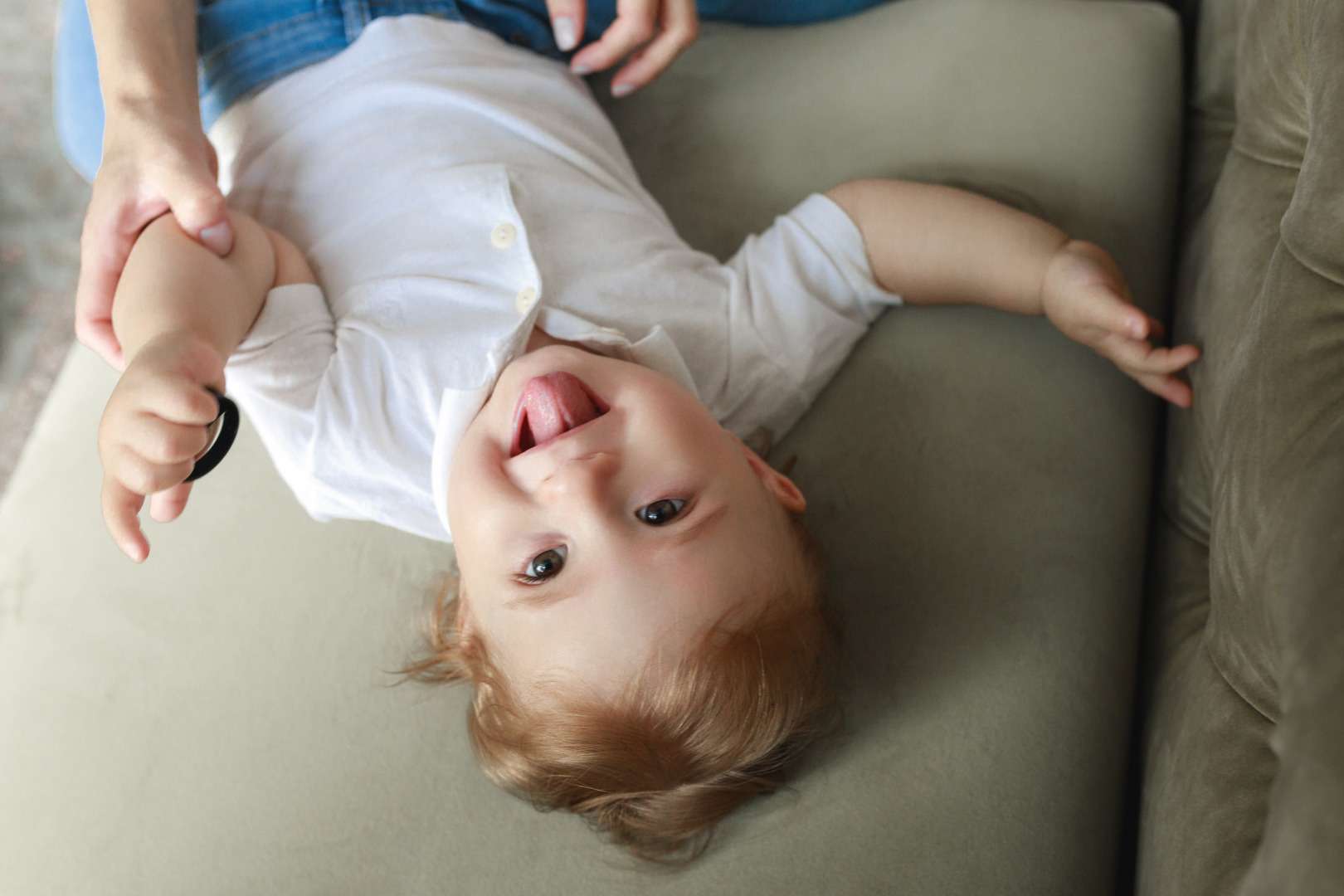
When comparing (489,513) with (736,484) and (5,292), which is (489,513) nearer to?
(736,484)

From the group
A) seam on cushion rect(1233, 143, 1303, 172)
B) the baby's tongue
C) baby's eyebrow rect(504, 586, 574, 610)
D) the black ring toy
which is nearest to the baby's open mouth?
the baby's tongue

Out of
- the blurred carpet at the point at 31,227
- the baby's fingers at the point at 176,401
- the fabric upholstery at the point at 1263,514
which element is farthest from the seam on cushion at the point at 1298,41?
the blurred carpet at the point at 31,227

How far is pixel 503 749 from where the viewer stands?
0.79m

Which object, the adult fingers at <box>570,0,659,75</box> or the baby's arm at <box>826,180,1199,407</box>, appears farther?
the adult fingers at <box>570,0,659,75</box>

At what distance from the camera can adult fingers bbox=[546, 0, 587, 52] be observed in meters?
1.02

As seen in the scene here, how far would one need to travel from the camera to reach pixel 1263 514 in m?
0.54

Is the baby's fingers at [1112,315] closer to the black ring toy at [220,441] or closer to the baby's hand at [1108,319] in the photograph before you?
the baby's hand at [1108,319]

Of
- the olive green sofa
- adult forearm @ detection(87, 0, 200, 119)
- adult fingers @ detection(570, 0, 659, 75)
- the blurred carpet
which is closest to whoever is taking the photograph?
the olive green sofa

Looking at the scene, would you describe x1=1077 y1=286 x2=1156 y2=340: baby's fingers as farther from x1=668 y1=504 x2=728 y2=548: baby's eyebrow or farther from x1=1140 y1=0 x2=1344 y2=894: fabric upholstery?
x1=668 y1=504 x2=728 y2=548: baby's eyebrow

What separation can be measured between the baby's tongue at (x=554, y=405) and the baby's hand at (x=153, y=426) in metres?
0.24

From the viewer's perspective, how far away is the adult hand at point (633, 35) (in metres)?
1.00

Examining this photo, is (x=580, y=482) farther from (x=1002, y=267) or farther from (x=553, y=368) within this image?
(x=1002, y=267)

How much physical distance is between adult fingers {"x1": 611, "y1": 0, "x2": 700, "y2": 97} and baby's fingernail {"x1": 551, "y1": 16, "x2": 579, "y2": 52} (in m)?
0.06

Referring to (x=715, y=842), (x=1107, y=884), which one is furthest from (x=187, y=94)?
(x=1107, y=884)
